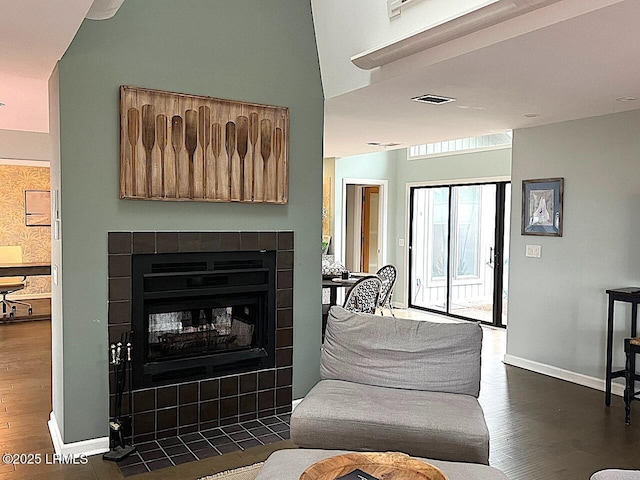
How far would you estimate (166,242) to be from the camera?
360cm

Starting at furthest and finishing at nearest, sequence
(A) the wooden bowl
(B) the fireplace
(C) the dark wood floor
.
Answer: (B) the fireplace < (C) the dark wood floor < (A) the wooden bowl

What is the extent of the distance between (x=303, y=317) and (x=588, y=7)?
2684mm

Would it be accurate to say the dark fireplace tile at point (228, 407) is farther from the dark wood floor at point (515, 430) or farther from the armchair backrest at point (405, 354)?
the armchair backrest at point (405, 354)

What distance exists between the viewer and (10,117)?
18.6 feet

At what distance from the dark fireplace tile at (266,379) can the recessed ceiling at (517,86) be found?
80.5 inches

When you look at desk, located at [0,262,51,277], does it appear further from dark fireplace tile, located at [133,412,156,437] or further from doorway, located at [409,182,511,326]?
doorway, located at [409,182,511,326]

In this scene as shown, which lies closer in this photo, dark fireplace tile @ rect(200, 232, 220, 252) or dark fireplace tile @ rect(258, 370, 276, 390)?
dark fireplace tile @ rect(200, 232, 220, 252)

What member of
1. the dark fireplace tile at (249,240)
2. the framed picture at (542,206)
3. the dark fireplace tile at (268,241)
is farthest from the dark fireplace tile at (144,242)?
the framed picture at (542,206)

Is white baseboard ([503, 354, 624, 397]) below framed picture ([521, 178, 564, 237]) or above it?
below

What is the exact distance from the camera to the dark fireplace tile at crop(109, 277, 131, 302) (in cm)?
345

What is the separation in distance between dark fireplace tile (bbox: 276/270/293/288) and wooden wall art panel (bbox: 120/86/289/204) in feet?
1.67

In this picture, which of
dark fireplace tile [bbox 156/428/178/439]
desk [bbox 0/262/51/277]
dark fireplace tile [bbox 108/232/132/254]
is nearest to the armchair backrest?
dark fireplace tile [bbox 156/428/178/439]

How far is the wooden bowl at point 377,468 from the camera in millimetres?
2016

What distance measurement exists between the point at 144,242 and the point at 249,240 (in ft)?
2.34
